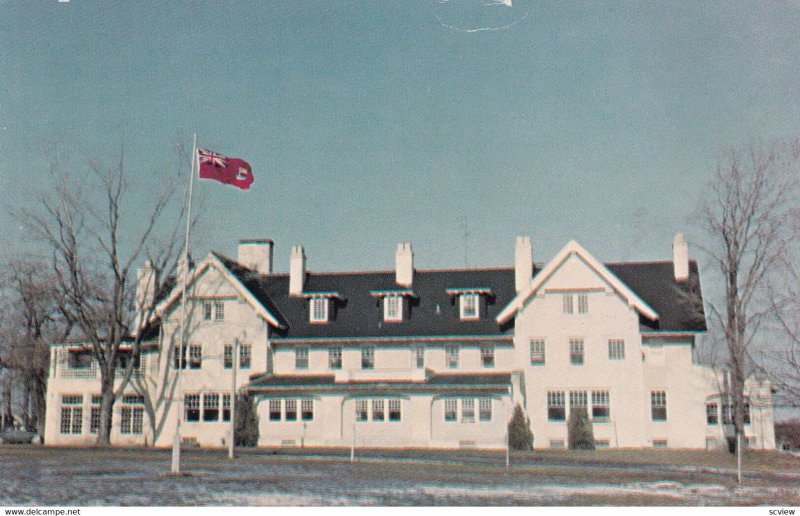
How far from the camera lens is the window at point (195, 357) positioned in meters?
47.7

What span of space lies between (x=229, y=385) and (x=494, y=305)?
14420 mm

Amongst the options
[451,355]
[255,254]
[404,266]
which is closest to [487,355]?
[451,355]

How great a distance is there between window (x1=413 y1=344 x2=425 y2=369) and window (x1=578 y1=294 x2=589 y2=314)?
26.8 ft

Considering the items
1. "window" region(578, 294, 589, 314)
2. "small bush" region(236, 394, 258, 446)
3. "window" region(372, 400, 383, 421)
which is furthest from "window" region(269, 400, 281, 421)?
"window" region(578, 294, 589, 314)

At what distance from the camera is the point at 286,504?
2045 centimetres

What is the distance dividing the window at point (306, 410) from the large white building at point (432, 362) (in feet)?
0.46

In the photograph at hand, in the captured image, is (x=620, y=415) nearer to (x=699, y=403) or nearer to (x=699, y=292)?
(x=699, y=403)

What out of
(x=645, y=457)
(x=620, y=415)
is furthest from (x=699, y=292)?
(x=645, y=457)

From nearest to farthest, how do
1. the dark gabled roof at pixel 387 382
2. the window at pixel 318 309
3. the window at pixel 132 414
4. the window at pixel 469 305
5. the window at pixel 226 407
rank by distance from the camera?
1. the dark gabled roof at pixel 387 382
2. the window at pixel 226 407
3. the window at pixel 469 305
4. the window at pixel 132 414
5. the window at pixel 318 309

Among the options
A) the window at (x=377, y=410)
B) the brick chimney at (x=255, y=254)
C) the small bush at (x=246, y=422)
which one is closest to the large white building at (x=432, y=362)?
the window at (x=377, y=410)

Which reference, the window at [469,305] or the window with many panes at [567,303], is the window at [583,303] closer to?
the window with many panes at [567,303]

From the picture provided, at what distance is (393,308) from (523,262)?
23.9ft

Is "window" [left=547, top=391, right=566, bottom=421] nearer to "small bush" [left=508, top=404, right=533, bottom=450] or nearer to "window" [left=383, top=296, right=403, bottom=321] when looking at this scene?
"small bush" [left=508, top=404, right=533, bottom=450]

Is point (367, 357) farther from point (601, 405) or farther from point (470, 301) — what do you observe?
point (601, 405)
